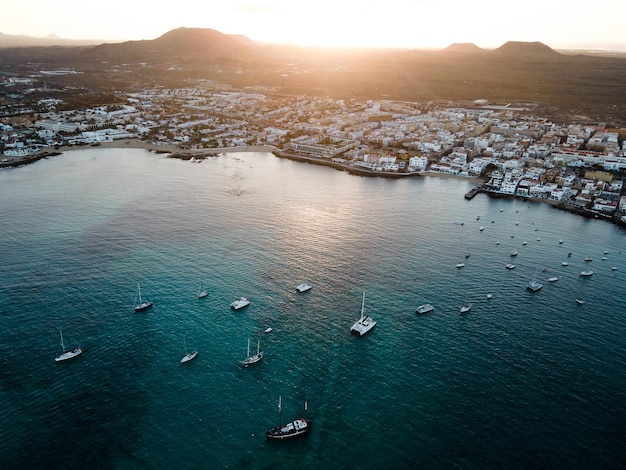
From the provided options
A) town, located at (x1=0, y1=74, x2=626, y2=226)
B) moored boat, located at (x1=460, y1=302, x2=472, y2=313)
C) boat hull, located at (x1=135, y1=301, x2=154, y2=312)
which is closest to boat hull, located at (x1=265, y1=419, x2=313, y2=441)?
boat hull, located at (x1=135, y1=301, x2=154, y2=312)

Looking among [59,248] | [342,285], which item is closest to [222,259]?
[342,285]

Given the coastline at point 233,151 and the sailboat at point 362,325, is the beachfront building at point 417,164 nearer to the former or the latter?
the coastline at point 233,151

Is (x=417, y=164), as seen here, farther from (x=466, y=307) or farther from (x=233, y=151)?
(x=466, y=307)

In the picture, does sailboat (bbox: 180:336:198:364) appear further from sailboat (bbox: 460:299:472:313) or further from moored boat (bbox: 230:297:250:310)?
sailboat (bbox: 460:299:472:313)

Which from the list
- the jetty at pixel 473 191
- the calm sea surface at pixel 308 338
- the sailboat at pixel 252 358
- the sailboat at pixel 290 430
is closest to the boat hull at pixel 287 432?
the sailboat at pixel 290 430

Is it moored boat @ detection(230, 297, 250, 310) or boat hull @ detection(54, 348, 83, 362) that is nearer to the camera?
boat hull @ detection(54, 348, 83, 362)

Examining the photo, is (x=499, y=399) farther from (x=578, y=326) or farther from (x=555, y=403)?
(x=578, y=326)

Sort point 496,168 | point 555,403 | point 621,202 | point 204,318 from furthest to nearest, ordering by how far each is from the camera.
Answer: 1. point 496,168
2. point 621,202
3. point 204,318
4. point 555,403
